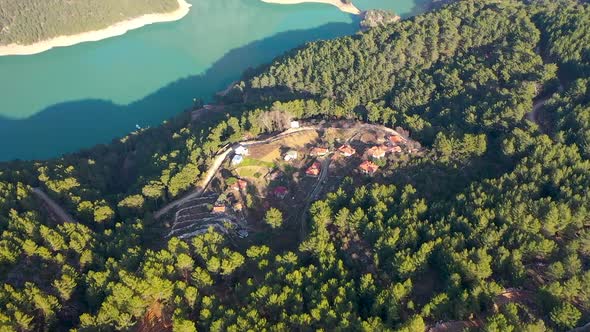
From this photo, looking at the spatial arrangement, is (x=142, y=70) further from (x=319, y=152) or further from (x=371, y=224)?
(x=371, y=224)

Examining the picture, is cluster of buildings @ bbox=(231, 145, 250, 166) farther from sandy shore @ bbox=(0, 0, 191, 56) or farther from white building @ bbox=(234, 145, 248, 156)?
A: sandy shore @ bbox=(0, 0, 191, 56)

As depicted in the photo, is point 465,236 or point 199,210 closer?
point 465,236

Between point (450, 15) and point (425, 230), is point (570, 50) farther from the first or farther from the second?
point (425, 230)

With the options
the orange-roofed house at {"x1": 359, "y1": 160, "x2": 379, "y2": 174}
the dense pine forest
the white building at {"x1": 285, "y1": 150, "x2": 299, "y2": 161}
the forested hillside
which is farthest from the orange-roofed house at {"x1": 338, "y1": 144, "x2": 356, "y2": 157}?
the forested hillside

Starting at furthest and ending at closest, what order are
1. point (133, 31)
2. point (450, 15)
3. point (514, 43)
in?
1. point (133, 31)
2. point (450, 15)
3. point (514, 43)

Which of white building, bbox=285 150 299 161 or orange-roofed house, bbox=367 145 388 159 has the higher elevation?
orange-roofed house, bbox=367 145 388 159

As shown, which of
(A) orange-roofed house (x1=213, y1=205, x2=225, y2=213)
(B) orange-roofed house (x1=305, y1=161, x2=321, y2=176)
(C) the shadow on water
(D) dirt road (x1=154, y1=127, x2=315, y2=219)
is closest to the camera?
(A) orange-roofed house (x1=213, y1=205, x2=225, y2=213)

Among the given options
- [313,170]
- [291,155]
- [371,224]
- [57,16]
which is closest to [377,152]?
[313,170]

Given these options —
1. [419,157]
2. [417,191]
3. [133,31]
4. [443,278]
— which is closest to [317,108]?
[419,157]
